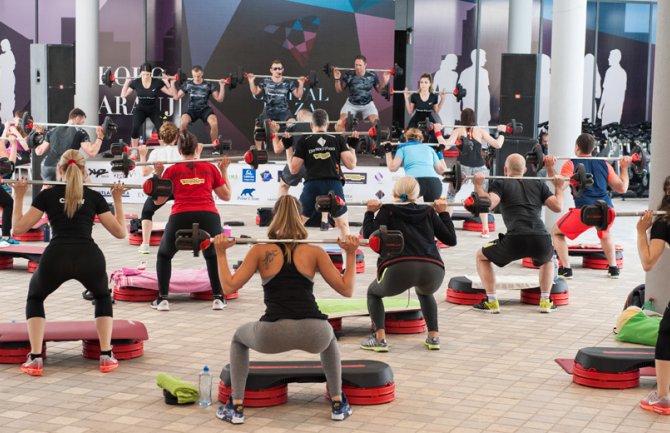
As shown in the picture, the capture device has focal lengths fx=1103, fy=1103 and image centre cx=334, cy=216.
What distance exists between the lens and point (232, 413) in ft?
21.9

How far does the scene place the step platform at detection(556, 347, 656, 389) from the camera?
753cm

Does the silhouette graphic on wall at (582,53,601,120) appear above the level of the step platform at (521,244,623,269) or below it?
above

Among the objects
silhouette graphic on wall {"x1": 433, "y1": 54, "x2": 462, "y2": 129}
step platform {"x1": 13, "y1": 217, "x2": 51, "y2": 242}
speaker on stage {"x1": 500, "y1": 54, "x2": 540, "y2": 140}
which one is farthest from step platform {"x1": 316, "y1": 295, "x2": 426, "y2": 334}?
silhouette graphic on wall {"x1": 433, "y1": 54, "x2": 462, "y2": 129}

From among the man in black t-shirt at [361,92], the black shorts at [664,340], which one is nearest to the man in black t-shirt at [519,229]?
the black shorts at [664,340]

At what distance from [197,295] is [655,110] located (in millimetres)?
4593

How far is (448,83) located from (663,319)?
18016 millimetres

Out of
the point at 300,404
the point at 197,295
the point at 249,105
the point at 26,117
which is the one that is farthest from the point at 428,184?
the point at 249,105

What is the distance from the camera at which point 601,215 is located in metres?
7.73

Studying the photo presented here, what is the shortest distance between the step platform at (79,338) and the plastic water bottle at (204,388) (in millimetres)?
1290

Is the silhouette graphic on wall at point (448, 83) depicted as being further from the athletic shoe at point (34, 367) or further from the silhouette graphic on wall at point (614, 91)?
the athletic shoe at point (34, 367)

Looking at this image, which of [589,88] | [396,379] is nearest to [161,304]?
[396,379]

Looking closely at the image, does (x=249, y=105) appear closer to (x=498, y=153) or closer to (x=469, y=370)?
(x=498, y=153)

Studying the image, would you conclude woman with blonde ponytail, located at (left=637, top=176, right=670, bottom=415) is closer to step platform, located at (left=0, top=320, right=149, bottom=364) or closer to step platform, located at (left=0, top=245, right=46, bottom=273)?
step platform, located at (left=0, top=320, right=149, bottom=364)

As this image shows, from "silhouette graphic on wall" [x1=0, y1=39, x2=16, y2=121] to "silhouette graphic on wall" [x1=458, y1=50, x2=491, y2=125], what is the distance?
31.9ft
